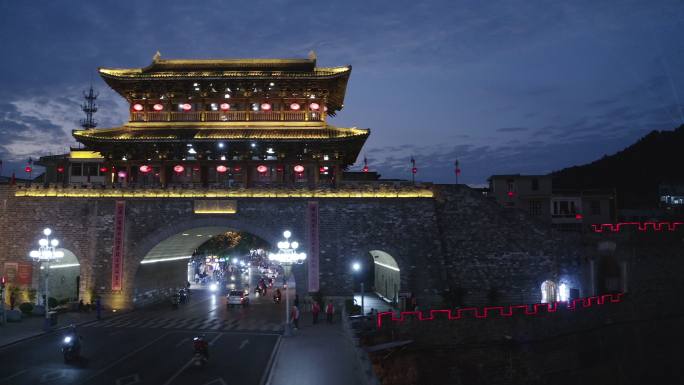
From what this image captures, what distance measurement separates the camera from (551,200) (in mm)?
38156

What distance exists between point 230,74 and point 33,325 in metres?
17.7

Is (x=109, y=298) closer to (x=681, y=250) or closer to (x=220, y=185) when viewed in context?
(x=220, y=185)

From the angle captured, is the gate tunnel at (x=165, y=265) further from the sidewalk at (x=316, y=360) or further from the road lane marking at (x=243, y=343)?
the sidewalk at (x=316, y=360)

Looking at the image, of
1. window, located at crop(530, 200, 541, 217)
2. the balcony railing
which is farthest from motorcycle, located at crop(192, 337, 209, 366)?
window, located at crop(530, 200, 541, 217)

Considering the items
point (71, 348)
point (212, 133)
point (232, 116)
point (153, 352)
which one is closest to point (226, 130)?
point (212, 133)

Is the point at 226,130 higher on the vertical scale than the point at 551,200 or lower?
higher

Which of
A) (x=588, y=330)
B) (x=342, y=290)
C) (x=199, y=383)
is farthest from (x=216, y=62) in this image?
(x=588, y=330)

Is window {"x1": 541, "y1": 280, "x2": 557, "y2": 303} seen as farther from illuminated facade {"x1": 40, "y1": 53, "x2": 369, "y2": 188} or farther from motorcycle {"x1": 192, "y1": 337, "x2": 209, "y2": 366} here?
motorcycle {"x1": 192, "y1": 337, "x2": 209, "y2": 366}

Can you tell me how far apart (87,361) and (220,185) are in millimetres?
13350

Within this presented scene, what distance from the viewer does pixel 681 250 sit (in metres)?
26.0

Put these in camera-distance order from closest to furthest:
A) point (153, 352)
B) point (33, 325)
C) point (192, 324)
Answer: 1. point (153, 352)
2. point (33, 325)
3. point (192, 324)

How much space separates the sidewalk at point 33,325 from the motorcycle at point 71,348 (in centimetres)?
423

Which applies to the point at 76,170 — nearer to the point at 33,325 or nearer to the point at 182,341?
the point at 33,325

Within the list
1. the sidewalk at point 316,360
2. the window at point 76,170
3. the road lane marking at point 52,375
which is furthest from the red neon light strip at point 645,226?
the window at point 76,170
